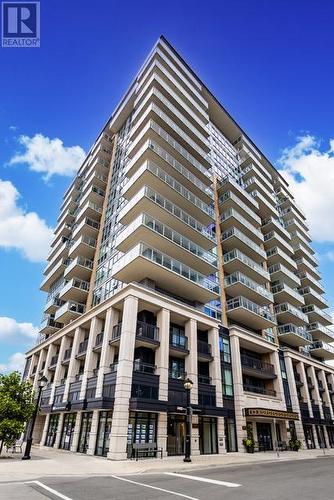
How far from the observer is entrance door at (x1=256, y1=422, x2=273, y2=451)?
3157 cm

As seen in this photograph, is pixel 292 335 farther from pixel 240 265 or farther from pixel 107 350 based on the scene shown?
pixel 107 350

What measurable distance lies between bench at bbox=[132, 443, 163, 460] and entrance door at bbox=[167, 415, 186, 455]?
1.63 metres

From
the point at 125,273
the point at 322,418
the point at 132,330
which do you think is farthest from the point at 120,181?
the point at 322,418

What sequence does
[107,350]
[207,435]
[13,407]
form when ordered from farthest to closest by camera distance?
[207,435] → [107,350] → [13,407]

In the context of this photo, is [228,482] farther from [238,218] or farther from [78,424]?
[238,218]

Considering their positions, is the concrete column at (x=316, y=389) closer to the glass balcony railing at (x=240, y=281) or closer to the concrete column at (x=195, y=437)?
the glass balcony railing at (x=240, y=281)

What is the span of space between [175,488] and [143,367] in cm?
1328

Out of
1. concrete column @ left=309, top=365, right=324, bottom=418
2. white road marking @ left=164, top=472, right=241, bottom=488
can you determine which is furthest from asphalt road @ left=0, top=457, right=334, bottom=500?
concrete column @ left=309, top=365, right=324, bottom=418

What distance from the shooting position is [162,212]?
30.1 meters

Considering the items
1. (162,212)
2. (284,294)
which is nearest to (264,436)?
(284,294)

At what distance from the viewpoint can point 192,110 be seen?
1746 inches

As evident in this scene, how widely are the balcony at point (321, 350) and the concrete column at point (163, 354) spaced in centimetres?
3410

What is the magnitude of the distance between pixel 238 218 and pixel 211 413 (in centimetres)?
2407

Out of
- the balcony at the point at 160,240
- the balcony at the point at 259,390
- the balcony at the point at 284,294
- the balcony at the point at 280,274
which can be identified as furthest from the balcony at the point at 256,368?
the balcony at the point at 280,274
